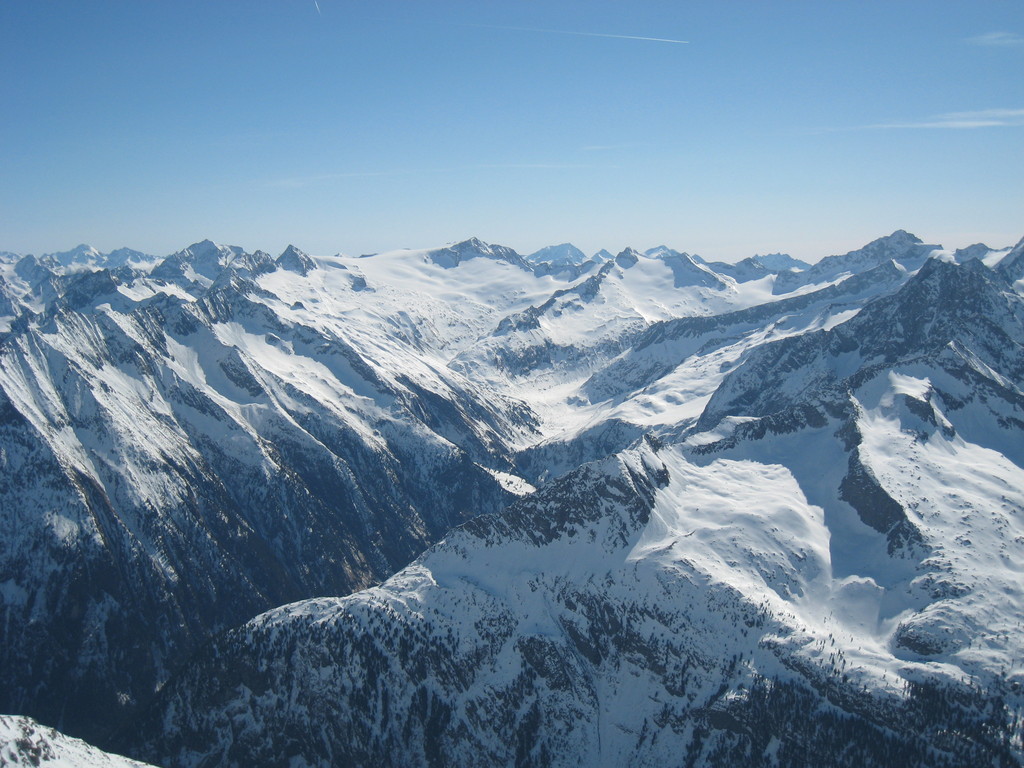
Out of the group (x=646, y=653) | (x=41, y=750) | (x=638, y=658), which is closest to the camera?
(x=41, y=750)

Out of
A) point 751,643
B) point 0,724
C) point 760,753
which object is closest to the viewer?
point 0,724

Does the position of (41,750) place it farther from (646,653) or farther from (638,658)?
(646,653)

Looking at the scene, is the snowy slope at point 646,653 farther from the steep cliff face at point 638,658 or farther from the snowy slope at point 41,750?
the snowy slope at point 41,750

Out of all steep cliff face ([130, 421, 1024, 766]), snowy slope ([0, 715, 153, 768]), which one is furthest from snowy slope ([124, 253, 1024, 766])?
snowy slope ([0, 715, 153, 768])

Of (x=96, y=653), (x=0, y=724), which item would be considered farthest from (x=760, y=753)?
(x=96, y=653)

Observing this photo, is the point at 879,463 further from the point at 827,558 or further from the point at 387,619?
the point at 387,619

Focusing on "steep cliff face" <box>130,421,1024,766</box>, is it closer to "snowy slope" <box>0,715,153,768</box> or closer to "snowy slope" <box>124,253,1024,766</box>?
"snowy slope" <box>124,253,1024,766</box>

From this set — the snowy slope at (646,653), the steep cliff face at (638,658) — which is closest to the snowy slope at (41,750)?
the steep cliff face at (638,658)

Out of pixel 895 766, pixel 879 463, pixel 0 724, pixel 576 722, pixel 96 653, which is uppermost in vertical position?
pixel 879 463

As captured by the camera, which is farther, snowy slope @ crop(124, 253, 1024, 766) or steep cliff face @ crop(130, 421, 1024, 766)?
snowy slope @ crop(124, 253, 1024, 766)

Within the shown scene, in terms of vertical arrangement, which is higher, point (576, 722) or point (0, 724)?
point (0, 724)

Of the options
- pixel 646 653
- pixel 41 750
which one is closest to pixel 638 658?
pixel 646 653
